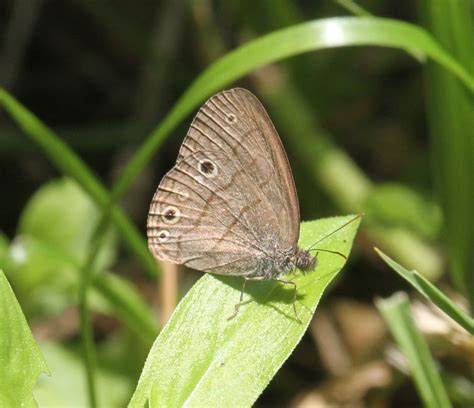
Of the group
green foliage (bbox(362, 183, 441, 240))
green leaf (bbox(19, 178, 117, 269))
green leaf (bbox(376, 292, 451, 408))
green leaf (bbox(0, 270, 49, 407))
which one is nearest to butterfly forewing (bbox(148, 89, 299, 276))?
green leaf (bbox(376, 292, 451, 408))

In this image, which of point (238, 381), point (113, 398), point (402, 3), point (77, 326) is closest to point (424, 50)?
point (238, 381)

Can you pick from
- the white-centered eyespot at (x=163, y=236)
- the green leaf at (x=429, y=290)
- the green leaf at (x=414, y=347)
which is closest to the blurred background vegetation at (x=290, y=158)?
the white-centered eyespot at (x=163, y=236)

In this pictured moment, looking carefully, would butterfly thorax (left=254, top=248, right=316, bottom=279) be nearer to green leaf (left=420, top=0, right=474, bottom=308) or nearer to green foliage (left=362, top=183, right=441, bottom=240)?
green leaf (left=420, top=0, right=474, bottom=308)

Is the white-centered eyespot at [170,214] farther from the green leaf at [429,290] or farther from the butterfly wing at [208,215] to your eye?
the green leaf at [429,290]

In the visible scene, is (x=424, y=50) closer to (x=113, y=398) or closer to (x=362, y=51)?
(x=113, y=398)

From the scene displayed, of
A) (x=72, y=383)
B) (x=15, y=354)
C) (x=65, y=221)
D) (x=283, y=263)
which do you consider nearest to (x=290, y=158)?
(x=65, y=221)

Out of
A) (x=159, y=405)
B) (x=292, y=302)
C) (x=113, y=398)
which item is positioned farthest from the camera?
(x=113, y=398)

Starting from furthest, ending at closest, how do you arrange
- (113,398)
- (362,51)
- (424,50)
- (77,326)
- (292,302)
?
(362,51) → (77,326) → (113,398) → (424,50) → (292,302)
